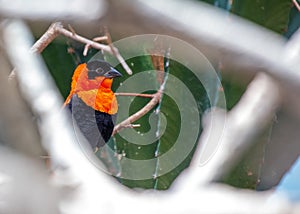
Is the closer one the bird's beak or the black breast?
the black breast

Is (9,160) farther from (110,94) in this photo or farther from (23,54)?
(110,94)

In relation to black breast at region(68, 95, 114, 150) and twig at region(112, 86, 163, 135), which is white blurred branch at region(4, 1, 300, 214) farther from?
black breast at region(68, 95, 114, 150)

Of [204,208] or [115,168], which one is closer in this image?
[204,208]

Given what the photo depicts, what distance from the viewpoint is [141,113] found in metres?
1.01

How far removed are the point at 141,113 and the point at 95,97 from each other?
0.90ft

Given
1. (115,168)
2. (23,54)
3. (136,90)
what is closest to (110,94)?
(136,90)

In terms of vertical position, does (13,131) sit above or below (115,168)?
above

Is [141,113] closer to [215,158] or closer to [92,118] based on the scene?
[92,118]

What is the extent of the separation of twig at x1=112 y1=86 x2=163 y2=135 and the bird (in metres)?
0.02

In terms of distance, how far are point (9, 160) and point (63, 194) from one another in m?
0.02

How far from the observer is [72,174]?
0.58ft

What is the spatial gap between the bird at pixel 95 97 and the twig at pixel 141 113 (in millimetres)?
23

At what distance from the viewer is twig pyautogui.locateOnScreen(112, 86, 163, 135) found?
0.95m

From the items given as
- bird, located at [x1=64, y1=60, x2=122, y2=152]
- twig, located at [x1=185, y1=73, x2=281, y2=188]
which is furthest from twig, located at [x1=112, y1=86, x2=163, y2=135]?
twig, located at [x1=185, y1=73, x2=281, y2=188]
